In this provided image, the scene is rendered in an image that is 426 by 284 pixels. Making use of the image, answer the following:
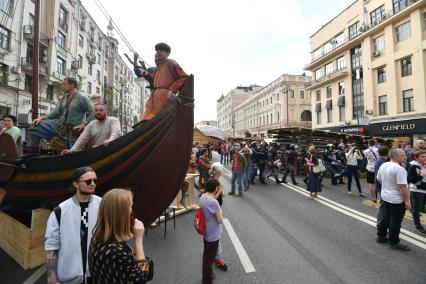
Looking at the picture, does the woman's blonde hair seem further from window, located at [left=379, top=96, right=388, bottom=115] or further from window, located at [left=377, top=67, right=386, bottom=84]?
window, located at [left=377, top=67, right=386, bottom=84]

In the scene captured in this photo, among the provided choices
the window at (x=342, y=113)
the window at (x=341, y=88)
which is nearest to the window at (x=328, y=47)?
the window at (x=341, y=88)

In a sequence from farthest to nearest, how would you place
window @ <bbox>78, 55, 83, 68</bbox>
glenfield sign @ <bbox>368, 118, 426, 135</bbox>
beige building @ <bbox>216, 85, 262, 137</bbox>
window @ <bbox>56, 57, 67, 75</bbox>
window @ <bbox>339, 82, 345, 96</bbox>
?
beige building @ <bbox>216, 85, 262, 137</bbox> < window @ <bbox>78, 55, 83, 68</bbox> < window @ <bbox>339, 82, 345, 96</bbox> < window @ <bbox>56, 57, 67, 75</bbox> < glenfield sign @ <bbox>368, 118, 426, 135</bbox>

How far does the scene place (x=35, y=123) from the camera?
4.26 metres

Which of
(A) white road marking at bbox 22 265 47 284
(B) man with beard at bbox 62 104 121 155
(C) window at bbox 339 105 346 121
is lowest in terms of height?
(A) white road marking at bbox 22 265 47 284

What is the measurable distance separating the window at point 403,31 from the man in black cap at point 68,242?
28898 mm

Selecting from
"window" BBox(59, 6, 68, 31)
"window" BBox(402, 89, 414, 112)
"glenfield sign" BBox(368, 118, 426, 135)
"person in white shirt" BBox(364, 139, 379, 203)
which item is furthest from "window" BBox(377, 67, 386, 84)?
"window" BBox(59, 6, 68, 31)

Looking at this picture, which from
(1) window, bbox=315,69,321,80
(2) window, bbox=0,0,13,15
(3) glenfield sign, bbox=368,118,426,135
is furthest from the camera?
(1) window, bbox=315,69,321,80

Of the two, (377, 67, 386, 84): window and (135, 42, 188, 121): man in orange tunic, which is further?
(377, 67, 386, 84): window

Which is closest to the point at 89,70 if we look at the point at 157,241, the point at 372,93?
→ the point at 372,93

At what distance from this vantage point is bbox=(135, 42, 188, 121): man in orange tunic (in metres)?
4.16

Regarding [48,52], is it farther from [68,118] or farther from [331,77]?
[331,77]

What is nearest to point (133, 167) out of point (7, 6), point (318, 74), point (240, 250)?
point (240, 250)

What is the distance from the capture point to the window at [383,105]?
25042 mm

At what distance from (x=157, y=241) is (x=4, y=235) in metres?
2.44
